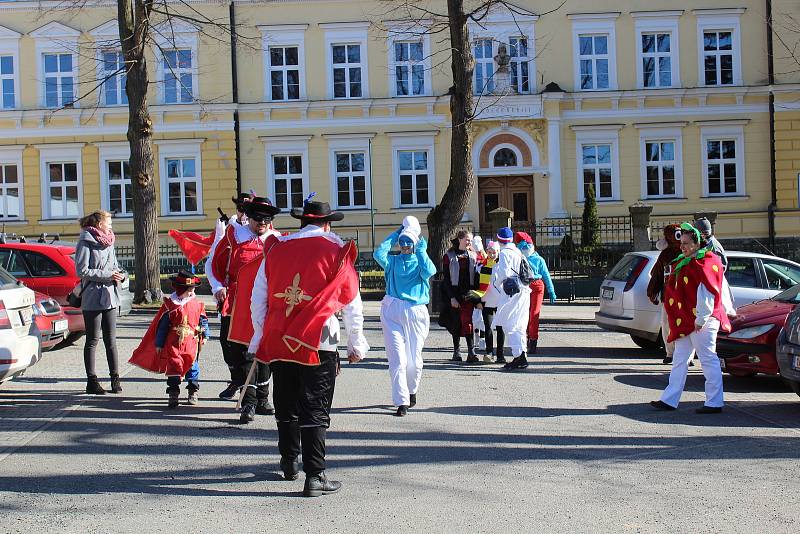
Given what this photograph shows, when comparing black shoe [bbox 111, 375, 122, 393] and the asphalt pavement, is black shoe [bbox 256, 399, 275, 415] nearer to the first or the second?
the asphalt pavement

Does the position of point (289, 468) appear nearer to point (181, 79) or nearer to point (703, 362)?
point (703, 362)

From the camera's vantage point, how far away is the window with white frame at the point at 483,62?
3209 centimetres

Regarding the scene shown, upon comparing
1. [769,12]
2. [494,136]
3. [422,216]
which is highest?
[769,12]

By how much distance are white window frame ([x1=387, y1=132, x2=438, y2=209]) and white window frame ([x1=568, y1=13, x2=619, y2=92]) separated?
534cm

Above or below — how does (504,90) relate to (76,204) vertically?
above

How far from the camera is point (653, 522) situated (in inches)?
218

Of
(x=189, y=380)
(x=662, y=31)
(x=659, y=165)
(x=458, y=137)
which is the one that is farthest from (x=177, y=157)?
(x=189, y=380)

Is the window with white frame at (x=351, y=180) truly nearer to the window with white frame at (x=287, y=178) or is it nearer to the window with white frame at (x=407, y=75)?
the window with white frame at (x=287, y=178)

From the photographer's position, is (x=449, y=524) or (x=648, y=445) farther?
(x=648, y=445)

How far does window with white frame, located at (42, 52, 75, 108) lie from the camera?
3228 cm

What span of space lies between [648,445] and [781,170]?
27251 mm

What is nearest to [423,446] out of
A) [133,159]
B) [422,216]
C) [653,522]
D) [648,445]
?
[648,445]

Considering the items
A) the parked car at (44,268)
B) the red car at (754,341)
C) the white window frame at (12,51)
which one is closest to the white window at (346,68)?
the white window frame at (12,51)

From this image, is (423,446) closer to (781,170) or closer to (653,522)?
(653,522)
